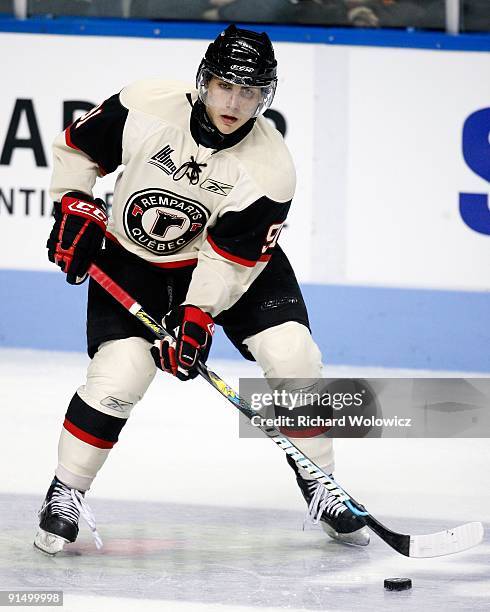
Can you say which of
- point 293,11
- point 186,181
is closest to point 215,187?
point 186,181

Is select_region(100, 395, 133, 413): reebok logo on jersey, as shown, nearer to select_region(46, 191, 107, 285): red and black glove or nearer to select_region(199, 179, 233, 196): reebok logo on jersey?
select_region(46, 191, 107, 285): red and black glove

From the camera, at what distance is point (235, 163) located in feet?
8.84

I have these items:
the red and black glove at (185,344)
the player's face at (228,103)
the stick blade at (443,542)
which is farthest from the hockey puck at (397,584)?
the player's face at (228,103)

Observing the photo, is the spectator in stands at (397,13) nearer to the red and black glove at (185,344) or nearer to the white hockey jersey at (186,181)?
the white hockey jersey at (186,181)

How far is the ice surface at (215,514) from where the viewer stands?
2.41 m

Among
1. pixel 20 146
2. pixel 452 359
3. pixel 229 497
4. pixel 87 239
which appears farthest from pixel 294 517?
pixel 20 146

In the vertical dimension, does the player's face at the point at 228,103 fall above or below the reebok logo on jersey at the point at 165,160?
above

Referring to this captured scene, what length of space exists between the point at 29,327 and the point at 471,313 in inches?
68.1

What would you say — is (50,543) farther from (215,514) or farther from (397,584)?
(397,584)

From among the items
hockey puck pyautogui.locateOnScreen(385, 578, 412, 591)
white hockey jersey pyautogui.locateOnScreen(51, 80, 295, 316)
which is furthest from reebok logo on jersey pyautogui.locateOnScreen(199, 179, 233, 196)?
hockey puck pyautogui.locateOnScreen(385, 578, 412, 591)

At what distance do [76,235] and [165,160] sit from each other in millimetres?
255

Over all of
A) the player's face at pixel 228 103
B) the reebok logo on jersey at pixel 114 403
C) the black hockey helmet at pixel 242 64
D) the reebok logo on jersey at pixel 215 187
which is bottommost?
the reebok logo on jersey at pixel 114 403

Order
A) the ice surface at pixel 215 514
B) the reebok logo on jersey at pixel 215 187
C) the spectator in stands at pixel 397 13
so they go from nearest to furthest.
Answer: the ice surface at pixel 215 514 → the reebok logo on jersey at pixel 215 187 → the spectator in stands at pixel 397 13

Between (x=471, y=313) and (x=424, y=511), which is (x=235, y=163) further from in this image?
(x=471, y=313)
